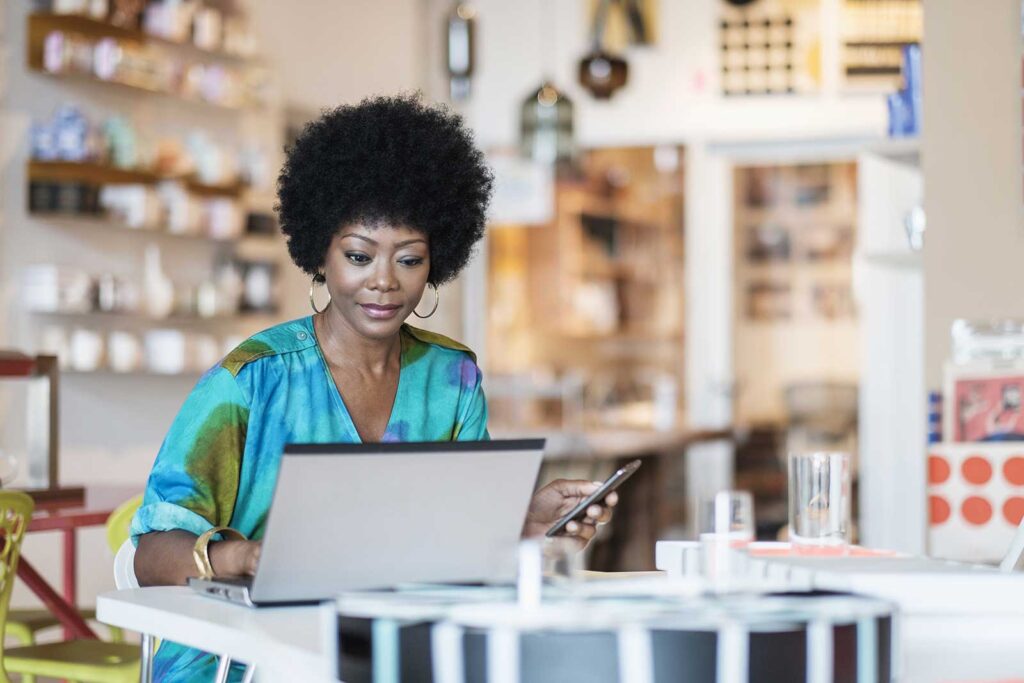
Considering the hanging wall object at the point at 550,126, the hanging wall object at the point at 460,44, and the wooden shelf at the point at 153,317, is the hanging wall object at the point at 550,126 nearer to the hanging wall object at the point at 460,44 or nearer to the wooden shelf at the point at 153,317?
the hanging wall object at the point at 460,44

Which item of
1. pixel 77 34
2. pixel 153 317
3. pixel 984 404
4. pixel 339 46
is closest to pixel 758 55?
pixel 339 46

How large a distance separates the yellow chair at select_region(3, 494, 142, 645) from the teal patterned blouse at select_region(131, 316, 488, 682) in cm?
116

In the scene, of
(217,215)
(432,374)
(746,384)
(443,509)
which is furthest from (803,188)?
(443,509)

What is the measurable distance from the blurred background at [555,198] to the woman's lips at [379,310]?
1.87 meters

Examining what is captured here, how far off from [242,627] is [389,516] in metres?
0.20

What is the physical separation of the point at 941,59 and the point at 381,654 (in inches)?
119

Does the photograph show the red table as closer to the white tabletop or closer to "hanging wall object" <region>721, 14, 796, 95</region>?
the white tabletop

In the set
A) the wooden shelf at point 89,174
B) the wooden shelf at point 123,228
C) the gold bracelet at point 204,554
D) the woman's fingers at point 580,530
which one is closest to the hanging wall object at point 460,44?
the wooden shelf at point 123,228

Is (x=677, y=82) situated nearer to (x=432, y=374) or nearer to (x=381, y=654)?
(x=432, y=374)

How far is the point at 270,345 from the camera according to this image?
7.14 ft

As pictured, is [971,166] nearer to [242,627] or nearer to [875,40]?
[242,627]

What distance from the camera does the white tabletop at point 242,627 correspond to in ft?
4.77

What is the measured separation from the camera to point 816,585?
1.49 m

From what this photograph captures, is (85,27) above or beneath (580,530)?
above
